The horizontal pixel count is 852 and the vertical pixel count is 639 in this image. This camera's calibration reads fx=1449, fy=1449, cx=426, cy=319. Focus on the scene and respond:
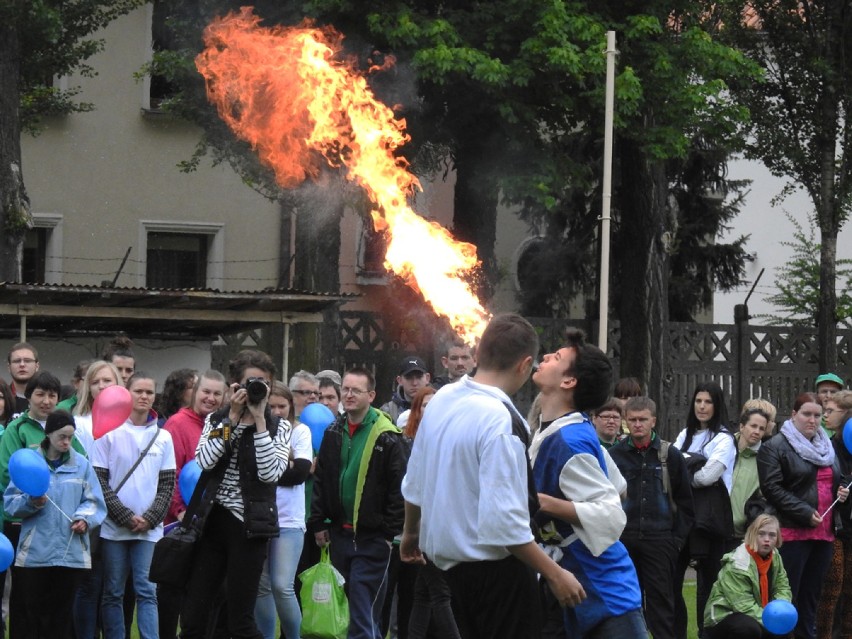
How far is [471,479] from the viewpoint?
578cm

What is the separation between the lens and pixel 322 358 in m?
19.9

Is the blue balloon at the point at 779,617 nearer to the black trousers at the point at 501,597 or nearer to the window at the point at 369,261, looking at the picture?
the black trousers at the point at 501,597

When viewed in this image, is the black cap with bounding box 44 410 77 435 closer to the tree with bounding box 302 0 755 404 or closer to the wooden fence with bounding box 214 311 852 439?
the tree with bounding box 302 0 755 404

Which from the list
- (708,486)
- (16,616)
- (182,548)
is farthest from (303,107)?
(182,548)


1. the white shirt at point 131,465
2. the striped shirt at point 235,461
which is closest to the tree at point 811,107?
the white shirt at point 131,465

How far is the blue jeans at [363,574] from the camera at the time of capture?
9.42 meters

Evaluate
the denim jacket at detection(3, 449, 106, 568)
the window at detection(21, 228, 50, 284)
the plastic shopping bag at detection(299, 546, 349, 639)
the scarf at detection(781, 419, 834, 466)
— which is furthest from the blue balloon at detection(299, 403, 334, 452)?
the window at detection(21, 228, 50, 284)

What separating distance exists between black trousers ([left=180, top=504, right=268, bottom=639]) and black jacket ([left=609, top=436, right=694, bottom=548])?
3275 millimetres

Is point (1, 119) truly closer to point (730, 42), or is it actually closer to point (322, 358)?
point (322, 358)

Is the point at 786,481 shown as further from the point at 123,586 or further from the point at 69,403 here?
the point at 69,403

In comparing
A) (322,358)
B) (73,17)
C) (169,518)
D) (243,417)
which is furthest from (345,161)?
(243,417)

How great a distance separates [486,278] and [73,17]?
6632 mm

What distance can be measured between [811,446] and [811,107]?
12.7 m

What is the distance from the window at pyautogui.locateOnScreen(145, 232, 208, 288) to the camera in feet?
92.8
